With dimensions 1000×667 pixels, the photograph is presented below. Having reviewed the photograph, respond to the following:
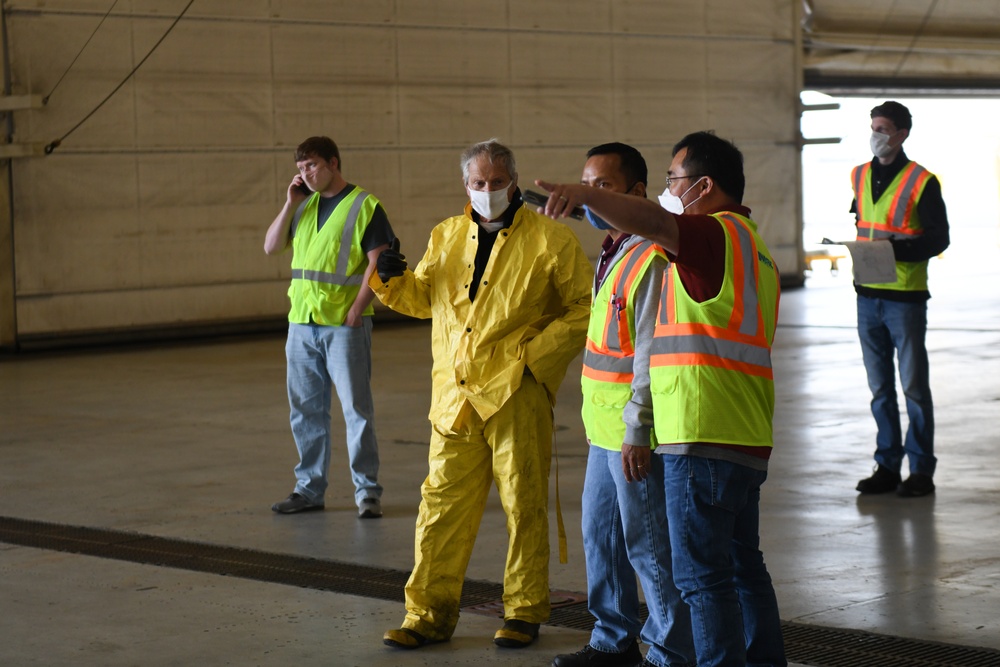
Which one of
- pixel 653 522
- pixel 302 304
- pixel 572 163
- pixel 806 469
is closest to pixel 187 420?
pixel 302 304

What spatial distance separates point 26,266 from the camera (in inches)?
568

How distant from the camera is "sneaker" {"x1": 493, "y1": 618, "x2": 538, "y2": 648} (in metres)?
4.62

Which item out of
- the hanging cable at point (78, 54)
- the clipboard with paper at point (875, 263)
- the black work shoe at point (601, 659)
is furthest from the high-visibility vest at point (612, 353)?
the hanging cable at point (78, 54)

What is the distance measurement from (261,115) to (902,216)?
10241mm

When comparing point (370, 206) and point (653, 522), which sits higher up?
point (370, 206)

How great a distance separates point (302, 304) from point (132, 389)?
5197 mm

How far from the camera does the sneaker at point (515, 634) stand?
15.2 feet

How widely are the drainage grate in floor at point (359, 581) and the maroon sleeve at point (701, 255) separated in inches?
58.7

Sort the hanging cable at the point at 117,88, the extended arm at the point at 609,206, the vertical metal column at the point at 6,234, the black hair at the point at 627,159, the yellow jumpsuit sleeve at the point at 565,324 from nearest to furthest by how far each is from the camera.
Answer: the extended arm at the point at 609,206, the black hair at the point at 627,159, the yellow jumpsuit sleeve at the point at 565,324, the vertical metal column at the point at 6,234, the hanging cable at the point at 117,88

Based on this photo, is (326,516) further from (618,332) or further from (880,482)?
(618,332)

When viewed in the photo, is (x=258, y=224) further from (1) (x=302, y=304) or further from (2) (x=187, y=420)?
(1) (x=302, y=304)

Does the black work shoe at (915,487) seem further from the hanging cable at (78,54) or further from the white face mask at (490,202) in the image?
the hanging cable at (78,54)

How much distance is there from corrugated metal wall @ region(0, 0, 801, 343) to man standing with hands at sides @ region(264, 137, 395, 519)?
326 inches

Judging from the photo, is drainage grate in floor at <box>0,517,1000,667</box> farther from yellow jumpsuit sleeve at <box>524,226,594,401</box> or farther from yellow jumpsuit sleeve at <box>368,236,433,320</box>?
yellow jumpsuit sleeve at <box>368,236,433,320</box>
